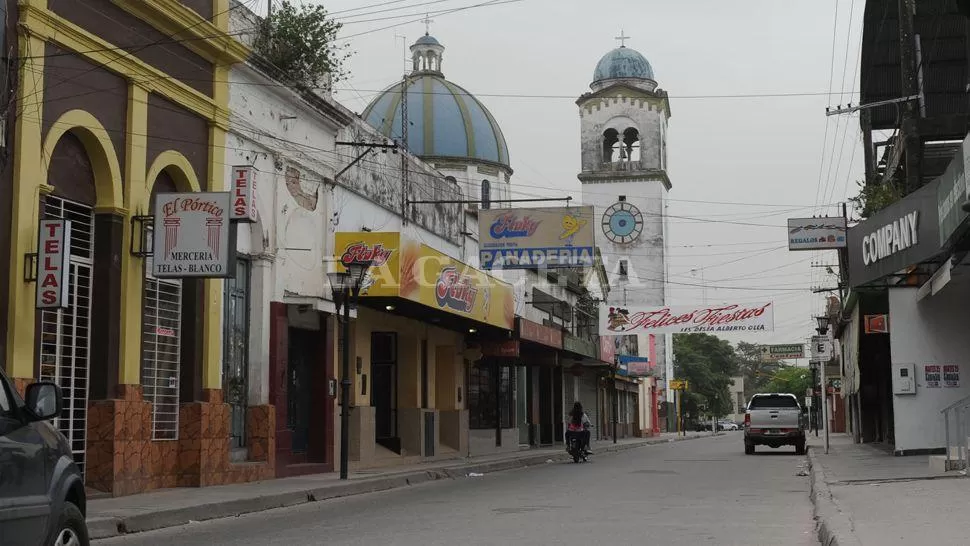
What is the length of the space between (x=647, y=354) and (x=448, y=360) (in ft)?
150

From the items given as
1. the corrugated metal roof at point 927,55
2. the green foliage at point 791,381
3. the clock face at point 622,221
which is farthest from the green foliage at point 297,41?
the green foliage at point 791,381

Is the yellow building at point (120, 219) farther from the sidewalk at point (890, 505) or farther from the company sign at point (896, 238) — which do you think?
the company sign at point (896, 238)

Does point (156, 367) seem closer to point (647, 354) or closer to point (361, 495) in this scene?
point (361, 495)

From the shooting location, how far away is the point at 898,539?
9.91m

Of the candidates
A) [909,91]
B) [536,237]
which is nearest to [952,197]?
[909,91]

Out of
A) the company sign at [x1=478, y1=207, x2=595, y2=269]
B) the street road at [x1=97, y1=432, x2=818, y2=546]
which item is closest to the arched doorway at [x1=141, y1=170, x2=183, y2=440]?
the street road at [x1=97, y1=432, x2=818, y2=546]

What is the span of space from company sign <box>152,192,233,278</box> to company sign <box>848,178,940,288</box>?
11490 mm

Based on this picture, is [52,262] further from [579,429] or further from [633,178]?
[633,178]

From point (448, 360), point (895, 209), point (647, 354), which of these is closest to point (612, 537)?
point (895, 209)

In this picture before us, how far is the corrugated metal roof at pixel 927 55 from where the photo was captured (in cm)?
3503

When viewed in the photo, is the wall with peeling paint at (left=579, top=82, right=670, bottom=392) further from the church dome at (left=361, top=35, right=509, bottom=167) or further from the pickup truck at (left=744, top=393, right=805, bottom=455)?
the pickup truck at (left=744, top=393, right=805, bottom=455)

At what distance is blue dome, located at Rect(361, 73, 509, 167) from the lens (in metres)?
49.1

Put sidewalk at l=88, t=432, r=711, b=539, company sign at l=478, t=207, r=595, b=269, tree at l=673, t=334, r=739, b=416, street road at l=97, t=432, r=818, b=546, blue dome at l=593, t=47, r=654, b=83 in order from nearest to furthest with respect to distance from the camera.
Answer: street road at l=97, t=432, r=818, b=546 < sidewalk at l=88, t=432, r=711, b=539 < company sign at l=478, t=207, r=595, b=269 < blue dome at l=593, t=47, r=654, b=83 < tree at l=673, t=334, r=739, b=416

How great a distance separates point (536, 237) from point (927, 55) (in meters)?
13.4
